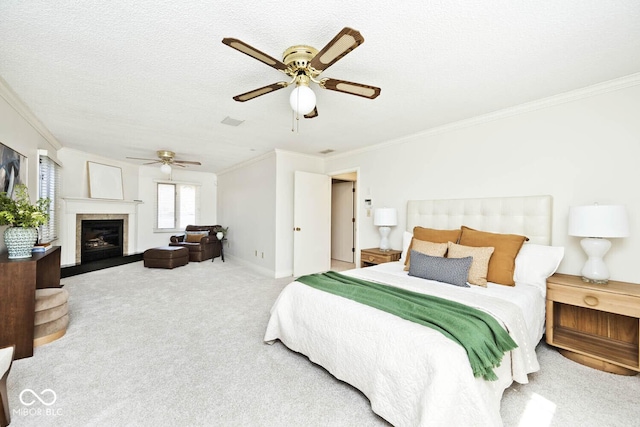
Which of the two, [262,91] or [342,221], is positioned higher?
[262,91]

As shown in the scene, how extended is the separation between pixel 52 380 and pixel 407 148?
169 inches

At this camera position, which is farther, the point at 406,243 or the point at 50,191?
the point at 50,191

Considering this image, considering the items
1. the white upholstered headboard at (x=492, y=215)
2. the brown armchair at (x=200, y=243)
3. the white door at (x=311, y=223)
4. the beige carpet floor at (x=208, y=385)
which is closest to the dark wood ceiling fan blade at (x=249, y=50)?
the beige carpet floor at (x=208, y=385)

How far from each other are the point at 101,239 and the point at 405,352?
720cm

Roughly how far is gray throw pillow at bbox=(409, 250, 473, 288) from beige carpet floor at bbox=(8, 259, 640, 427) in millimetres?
829

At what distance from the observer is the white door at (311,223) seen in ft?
15.8

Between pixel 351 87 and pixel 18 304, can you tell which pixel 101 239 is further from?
pixel 351 87

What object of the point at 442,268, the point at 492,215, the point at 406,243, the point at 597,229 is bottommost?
the point at 442,268

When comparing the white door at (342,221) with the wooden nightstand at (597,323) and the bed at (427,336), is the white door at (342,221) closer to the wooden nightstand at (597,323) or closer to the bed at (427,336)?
the bed at (427,336)

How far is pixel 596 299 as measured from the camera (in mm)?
2064

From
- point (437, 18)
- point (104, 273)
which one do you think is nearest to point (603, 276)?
point (437, 18)

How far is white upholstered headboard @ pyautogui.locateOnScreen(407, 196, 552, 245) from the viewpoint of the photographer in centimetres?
263

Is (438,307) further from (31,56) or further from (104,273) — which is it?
(104,273)

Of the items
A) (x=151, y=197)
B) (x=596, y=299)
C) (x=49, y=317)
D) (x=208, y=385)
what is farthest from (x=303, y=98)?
(x=151, y=197)
